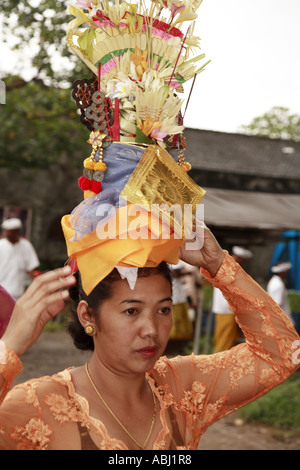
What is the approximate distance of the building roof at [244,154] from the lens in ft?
76.5

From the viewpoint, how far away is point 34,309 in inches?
61.8

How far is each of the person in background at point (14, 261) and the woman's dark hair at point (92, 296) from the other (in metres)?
5.65

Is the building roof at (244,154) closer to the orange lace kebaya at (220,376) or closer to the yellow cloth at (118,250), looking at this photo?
the orange lace kebaya at (220,376)

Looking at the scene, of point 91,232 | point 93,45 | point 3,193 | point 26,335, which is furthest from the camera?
point 3,193

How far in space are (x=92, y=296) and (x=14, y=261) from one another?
6.07 m

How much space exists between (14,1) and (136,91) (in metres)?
6.47

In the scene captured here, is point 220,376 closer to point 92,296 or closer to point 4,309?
point 92,296

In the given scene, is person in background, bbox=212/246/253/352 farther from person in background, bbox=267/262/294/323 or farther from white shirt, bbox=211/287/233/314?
person in background, bbox=267/262/294/323

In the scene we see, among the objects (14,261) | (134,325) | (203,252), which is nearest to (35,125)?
(14,261)

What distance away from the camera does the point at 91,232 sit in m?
1.73

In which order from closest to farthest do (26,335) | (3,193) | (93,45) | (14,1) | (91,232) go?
1. (26,335)
2. (91,232)
3. (93,45)
4. (14,1)
5. (3,193)

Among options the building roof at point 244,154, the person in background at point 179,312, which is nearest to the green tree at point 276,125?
the building roof at point 244,154

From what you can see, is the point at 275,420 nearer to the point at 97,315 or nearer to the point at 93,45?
the point at 97,315

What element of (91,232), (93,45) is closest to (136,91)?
(93,45)
